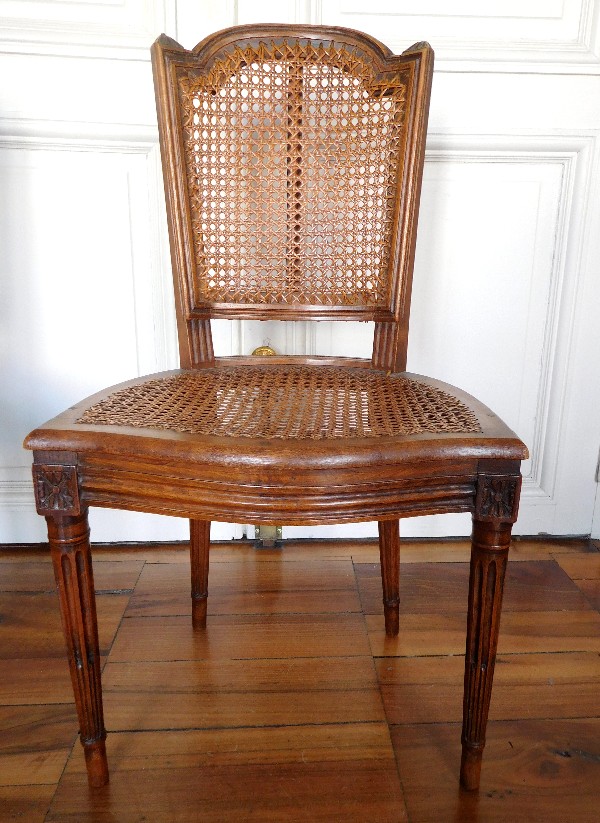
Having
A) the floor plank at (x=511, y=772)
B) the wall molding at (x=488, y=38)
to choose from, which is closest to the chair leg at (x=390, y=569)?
the floor plank at (x=511, y=772)

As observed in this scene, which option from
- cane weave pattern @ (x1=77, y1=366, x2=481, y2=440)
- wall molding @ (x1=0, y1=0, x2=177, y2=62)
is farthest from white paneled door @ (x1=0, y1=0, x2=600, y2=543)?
cane weave pattern @ (x1=77, y1=366, x2=481, y2=440)

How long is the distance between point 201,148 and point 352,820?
37.5 inches

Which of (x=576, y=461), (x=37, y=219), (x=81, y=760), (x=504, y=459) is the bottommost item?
(x=81, y=760)

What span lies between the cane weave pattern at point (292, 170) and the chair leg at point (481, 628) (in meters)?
0.45

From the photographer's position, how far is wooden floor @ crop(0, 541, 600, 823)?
31.4 inches

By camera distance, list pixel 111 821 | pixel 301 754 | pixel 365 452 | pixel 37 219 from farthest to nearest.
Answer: pixel 37 219 → pixel 301 754 → pixel 111 821 → pixel 365 452

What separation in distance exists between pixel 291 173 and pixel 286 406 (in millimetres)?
428

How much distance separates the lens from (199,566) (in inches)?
42.6

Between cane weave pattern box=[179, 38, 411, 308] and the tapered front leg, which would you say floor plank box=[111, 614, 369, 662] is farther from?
cane weave pattern box=[179, 38, 411, 308]

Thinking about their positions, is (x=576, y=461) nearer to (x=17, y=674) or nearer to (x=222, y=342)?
(x=222, y=342)

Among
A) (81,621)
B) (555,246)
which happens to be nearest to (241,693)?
(81,621)

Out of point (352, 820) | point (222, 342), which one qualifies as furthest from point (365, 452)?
point (222, 342)

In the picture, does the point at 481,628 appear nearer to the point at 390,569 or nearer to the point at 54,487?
the point at 390,569

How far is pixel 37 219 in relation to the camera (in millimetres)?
1246
